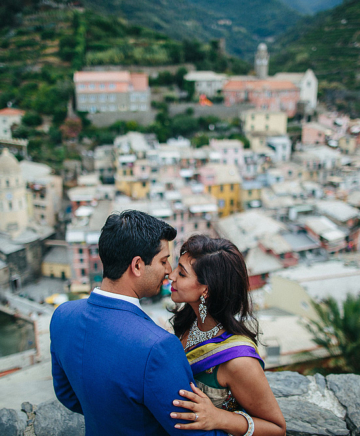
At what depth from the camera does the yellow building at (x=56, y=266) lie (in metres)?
18.6

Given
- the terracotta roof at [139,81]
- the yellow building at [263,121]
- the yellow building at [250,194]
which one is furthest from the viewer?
the terracotta roof at [139,81]

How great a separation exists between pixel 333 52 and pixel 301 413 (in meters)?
47.2

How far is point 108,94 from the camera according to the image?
2867 cm

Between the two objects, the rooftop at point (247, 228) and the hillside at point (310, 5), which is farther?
the hillside at point (310, 5)

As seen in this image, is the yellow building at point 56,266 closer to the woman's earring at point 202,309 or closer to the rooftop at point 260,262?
the rooftop at point 260,262

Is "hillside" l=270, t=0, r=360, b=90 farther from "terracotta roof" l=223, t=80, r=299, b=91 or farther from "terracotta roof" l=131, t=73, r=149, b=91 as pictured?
"terracotta roof" l=131, t=73, r=149, b=91

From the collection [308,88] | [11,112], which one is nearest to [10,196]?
[11,112]

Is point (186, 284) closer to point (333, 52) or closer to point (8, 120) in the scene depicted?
point (8, 120)

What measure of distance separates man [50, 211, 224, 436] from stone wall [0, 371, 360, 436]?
2.61ft

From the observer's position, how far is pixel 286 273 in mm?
12320

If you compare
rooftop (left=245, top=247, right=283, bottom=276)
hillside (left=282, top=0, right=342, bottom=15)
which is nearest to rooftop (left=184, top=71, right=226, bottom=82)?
rooftop (left=245, top=247, right=283, bottom=276)

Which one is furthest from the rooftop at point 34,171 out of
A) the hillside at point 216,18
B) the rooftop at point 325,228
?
the hillside at point 216,18

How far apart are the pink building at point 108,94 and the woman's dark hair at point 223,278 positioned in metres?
28.5

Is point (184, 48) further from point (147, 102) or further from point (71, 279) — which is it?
point (71, 279)
